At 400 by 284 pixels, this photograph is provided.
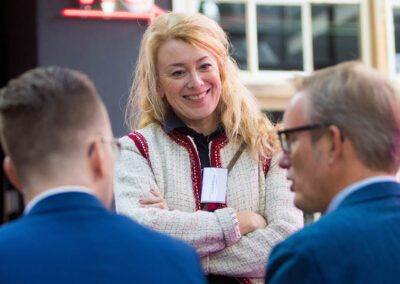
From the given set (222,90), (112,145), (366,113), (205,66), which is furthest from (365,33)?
(112,145)

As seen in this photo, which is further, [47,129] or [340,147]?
[340,147]

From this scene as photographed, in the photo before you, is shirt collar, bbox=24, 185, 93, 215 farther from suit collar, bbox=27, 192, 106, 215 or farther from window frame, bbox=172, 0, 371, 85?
window frame, bbox=172, 0, 371, 85

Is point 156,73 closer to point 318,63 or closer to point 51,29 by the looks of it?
point 51,29

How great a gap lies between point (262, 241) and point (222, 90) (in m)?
Answer: 0.68

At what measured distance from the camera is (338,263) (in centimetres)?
149

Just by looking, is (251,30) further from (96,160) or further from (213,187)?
(96,160)

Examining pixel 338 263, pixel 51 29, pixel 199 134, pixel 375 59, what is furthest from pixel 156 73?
pixel 375 59

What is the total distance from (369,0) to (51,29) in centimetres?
371

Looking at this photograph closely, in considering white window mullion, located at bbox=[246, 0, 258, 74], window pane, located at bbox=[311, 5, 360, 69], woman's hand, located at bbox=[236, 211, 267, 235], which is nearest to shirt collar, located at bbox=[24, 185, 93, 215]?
woman's hand, located at bbox=[236, 211, 267, 235]

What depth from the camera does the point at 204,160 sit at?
262 cm

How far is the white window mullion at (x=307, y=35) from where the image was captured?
7845 mm

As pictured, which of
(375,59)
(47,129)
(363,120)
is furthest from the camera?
(375,59)

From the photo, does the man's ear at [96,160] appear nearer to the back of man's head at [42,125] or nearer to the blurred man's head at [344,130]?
the back of man's head at [42,125]

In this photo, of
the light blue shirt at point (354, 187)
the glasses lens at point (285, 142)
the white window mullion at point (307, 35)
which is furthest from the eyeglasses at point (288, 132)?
the white window mullion at point (307, 35)
